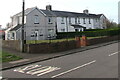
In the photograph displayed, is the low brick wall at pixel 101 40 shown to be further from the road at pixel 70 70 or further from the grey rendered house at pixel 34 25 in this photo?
the grey rendered house at pixel 34 25

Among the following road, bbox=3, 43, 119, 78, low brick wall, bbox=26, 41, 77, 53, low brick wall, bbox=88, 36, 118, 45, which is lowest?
road, bbox=3, 43, 119, 78

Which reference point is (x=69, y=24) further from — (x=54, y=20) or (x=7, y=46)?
(x=7, y=46)

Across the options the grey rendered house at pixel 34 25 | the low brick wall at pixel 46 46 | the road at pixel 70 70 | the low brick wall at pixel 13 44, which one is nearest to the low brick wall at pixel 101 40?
the low brick wall at pixel 46 46

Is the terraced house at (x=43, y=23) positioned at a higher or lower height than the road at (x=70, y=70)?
A: higher

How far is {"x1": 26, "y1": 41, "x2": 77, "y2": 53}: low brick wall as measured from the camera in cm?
1677

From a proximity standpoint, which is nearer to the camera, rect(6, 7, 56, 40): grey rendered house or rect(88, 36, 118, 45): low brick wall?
rect(88, 36, 118, 45): low brick wall

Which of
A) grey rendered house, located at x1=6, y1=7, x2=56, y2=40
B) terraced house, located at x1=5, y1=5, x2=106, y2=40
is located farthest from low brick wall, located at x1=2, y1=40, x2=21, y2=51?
grey rendered house, located at x1=6, y1=7, x2=56, y2=40

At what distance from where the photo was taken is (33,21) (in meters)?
35.6

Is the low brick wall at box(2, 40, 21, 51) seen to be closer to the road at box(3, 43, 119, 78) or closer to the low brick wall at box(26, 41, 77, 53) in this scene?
the low brick wall at box(26, 41, 77, 53)

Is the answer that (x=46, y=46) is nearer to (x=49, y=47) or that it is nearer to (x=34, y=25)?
(x=49, y=47)

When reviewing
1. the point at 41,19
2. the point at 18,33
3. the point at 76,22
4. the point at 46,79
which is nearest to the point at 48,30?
the point at 41,19

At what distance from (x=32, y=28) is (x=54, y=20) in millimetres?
7140

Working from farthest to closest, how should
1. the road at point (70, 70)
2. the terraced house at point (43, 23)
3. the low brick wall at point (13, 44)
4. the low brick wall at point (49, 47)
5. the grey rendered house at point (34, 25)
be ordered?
the terraced house at point (43, 23), the grey rendered house at point (34, 25), the low brick wall at point (13, 44), the low brick wall at point (49, 47), the road at point (70, 70)

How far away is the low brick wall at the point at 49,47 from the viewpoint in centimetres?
1677
